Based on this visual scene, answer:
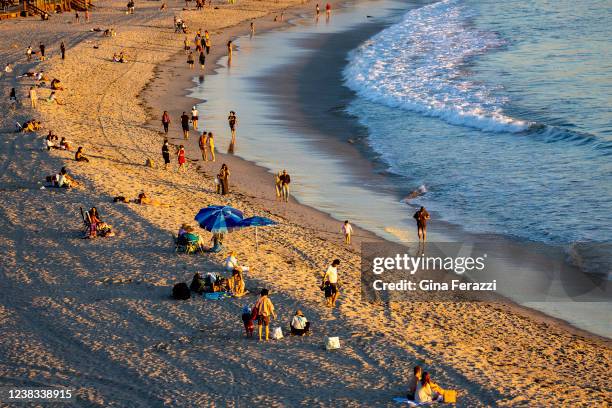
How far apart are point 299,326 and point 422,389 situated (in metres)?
3.41

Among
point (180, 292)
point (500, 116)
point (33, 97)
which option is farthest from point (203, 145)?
point (500, 116)

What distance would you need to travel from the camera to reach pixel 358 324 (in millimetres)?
17688

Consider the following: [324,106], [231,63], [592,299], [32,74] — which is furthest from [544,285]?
[231,63]

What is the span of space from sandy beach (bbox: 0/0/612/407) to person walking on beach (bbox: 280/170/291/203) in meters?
0.25

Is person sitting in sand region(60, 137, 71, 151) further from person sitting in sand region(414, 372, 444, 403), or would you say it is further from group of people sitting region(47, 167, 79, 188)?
person sitting in sand region(414, 372, 444, 403)

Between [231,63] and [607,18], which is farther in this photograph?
[607,18]

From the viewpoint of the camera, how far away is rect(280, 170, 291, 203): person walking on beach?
26.4 metres

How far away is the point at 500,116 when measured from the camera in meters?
37.4

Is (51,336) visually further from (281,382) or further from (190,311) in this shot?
(281,382)

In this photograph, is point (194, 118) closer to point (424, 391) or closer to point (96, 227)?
point (96, 227)

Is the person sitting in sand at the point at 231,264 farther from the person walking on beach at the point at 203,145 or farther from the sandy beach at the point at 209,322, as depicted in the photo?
the person walking on beach at the point at 203,145

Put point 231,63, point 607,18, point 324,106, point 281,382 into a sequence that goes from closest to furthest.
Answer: point 281,382, point 324,106, point 231,63, point 607,18

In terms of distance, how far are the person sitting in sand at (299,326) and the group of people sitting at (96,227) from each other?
7.25 m

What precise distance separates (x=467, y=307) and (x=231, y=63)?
34861 millimetres
